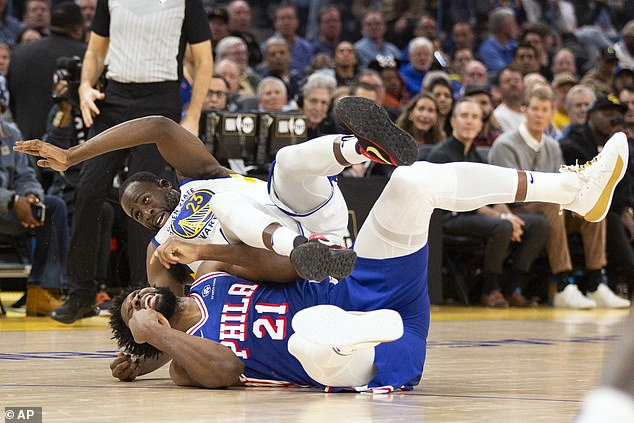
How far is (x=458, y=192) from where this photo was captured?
3.98 meters

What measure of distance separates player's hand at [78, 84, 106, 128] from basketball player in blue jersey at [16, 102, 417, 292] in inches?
69.3

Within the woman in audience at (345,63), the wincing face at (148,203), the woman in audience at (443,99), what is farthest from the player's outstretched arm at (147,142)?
the woman in audience at (345,63)

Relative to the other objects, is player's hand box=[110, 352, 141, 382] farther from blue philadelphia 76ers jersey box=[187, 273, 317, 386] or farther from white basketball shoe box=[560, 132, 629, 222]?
white basketball shoe box=[560, 132, 629, 222]

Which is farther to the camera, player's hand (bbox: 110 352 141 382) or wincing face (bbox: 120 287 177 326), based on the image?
player's hand (bbox: 110 352 141 382)

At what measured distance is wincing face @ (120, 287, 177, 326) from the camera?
407 cm

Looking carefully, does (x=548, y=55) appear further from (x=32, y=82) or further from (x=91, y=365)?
(x=91, y=365)

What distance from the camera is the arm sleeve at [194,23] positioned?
6602 mm

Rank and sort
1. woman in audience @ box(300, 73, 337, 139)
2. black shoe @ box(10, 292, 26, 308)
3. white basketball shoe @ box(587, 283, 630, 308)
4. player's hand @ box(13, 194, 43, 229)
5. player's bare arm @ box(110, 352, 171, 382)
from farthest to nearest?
white basketball shoe @ box(587, 283, 630, 308)
woman in audience @ box(300, 73, 337, 139)
black shoe @ box(10, 292, 26, 308)
player's hand @ box(13, 194, 43, 229)
player's bare arm @ box(110, 352, 171, 382)

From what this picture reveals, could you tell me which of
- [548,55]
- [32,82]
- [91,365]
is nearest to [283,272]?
[91,365]

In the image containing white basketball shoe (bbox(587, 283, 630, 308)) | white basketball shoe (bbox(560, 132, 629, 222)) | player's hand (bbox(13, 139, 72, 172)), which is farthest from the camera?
white basketball shoe (bbox(587, 283, 630, 308))

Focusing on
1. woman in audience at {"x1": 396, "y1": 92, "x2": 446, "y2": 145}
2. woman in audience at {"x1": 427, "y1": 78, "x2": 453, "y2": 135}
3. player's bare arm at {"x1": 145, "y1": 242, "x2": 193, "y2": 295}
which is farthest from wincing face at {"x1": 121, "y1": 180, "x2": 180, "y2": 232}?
woman in audience at {"x1": 427, "y1": 78, "x2": 453, "y2": 135}

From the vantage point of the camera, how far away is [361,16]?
1420 cm

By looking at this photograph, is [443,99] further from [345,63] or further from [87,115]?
[87,115]

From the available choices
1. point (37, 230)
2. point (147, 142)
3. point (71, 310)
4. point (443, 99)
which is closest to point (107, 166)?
point (71, 310)
